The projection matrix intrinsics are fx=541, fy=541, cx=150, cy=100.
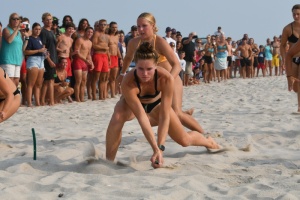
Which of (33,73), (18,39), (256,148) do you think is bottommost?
(256,148)

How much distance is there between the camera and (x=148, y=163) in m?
4.86

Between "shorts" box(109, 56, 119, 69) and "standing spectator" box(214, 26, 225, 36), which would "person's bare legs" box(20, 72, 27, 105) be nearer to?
"shorts" box(109, 56, 119, 69)

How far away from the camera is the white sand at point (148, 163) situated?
12.3 feet

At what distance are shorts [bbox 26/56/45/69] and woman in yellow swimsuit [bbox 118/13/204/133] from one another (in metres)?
4.56

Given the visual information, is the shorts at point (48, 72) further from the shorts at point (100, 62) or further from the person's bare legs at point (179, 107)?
the person's bare legs at point (179, 107)

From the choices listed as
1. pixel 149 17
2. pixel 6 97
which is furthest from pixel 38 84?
pixel 149 17

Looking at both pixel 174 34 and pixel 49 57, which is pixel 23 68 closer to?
pixel 49 57

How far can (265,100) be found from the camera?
1097 centimetres

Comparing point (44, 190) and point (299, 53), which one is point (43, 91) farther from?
point (44, 190)

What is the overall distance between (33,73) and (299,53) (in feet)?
17.5

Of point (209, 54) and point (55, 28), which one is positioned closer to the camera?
point (55, 28)

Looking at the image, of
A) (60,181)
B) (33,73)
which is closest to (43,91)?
(33,73)

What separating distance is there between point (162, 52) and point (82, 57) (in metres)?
5.73

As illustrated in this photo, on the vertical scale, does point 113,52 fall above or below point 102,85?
above
